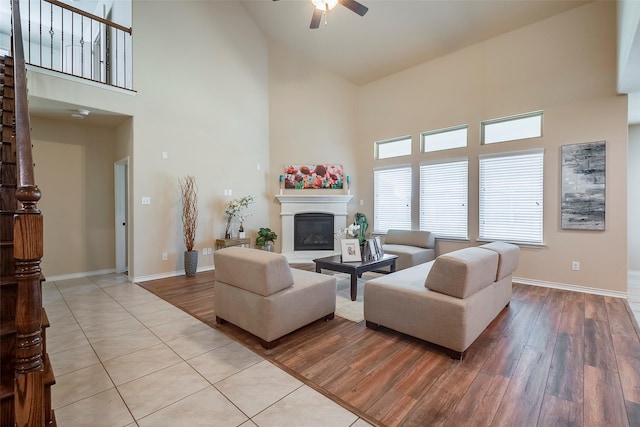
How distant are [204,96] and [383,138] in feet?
11.9

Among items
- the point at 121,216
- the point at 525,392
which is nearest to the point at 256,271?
the point at 525,392

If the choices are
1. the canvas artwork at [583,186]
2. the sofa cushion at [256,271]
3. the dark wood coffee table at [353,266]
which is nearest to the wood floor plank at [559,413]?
the sofa cushion at [256,271]

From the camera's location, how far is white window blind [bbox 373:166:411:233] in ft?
19.5

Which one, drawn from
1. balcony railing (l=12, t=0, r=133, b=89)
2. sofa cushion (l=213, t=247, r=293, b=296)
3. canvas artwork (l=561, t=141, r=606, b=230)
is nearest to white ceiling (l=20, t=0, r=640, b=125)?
balcony railing (l=12, t=0, r=133, b=89)

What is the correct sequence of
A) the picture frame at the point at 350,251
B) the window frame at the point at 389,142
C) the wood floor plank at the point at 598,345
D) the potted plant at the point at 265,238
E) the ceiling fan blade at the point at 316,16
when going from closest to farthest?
the wood floor plank at the point at 598,345
the ceiling fan blade at the point at 316,16
the picture frame at the point at 350,251
the potted plant at the point at 265,238
the window frame at the point at 389,142

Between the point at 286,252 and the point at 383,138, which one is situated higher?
the point at 383,138

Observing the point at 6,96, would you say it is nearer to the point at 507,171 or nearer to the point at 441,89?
the point at 441,89

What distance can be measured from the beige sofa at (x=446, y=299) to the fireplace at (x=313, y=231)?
11.9 feet

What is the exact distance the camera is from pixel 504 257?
9.14ft

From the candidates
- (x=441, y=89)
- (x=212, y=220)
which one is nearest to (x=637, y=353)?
(x=441, y=89)

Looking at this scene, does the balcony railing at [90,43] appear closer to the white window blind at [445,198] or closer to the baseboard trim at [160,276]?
the baseboard trim at [160,276]

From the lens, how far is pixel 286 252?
20.2 feet

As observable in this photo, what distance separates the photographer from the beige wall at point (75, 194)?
4469 millimetres

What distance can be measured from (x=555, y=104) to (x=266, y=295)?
4866 mm
